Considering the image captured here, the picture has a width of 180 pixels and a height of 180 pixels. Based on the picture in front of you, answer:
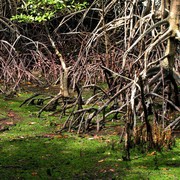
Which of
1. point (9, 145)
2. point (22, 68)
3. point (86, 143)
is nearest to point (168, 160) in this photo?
point (86, 143)

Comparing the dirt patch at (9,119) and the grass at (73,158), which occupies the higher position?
the dirt patch at (9,119)

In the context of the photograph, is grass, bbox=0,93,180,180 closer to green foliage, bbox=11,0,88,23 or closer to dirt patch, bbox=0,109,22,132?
dirt patch, bbox=0,109,22,132

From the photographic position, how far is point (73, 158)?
523 cm

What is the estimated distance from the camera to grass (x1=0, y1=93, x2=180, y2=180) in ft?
15.4

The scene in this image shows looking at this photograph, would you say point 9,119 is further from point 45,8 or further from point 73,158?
point 45,8

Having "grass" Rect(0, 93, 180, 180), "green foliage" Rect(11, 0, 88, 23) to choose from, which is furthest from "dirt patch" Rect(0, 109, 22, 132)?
"green foliage" Rect(11, 0, 88, 23)

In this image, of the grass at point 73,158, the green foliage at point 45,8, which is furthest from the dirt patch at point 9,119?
the green foliage at point 45,8

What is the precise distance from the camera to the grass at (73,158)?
4688 mm

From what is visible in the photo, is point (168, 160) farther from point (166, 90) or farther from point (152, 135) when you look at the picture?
point (166, 90)

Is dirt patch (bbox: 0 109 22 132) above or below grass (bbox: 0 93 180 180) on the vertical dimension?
above

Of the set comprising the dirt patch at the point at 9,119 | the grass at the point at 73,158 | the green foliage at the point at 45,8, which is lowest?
the grass at the point at 73,158

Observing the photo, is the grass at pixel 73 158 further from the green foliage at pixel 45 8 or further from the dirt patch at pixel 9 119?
the green foliage at pixel 45 8

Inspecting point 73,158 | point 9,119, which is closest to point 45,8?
point 9,119

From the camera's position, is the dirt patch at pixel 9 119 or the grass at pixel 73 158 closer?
the grass at pixel 73 158
